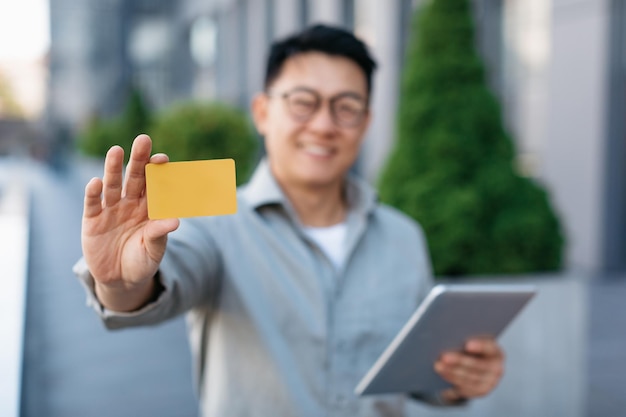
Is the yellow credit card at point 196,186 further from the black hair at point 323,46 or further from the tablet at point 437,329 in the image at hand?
the black hair at point 323,46

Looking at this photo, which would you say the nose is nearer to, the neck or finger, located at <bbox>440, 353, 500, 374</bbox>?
the neck

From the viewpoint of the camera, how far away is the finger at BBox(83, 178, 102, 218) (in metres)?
1.28

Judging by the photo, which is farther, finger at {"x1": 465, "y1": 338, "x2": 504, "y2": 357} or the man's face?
the man's face

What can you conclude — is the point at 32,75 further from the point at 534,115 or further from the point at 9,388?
the point at 9,388

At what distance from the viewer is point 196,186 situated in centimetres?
124

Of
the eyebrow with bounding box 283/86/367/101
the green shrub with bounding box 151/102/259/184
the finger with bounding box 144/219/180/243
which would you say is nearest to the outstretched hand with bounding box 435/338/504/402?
the eyebrow with bounding box 283/86/367/101

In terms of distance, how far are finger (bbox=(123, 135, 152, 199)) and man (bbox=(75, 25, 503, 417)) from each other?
23cm

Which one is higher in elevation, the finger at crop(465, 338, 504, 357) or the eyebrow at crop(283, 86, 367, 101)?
the eyebrow at crop(283, 86, 367, 101)

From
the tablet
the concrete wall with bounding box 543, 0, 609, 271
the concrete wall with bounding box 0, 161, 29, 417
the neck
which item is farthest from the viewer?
the concrete wall with bounding box 543, 0, 609, 271

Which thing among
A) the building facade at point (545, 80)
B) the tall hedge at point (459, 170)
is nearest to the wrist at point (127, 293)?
the tall hedge at point (459, 170)

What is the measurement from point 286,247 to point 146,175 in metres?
0.66

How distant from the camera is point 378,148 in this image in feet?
40.3

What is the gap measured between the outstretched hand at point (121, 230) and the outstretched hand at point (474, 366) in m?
0.82

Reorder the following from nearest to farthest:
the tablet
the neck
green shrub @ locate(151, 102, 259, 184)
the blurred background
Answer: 1. the tablet
2. the neck
3. the blurred background
4. green shrub @ locate(151, 102, 259, 184)
